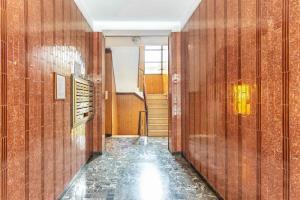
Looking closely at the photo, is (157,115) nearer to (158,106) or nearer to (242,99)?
(158,106)

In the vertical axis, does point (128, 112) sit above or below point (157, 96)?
below

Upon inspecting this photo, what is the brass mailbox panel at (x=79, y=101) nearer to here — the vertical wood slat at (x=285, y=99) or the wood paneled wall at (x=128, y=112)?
the vertical wood slat at (x=285, y=99)

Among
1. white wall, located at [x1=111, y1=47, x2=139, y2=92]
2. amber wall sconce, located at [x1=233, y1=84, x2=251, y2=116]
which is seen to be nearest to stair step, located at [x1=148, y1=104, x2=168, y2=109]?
white wall, located at [x1=111, y1=47, x2=139, y2=92]

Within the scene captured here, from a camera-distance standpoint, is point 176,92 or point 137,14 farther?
point 176,92

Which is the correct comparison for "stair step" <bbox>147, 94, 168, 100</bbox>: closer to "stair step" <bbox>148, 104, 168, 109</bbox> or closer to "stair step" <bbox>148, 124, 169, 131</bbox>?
"stair step" <bbox>148, 104, 168, 109</bbox>

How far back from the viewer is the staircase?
831 cm

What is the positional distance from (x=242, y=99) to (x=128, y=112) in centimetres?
781

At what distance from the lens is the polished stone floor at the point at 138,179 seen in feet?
10.5

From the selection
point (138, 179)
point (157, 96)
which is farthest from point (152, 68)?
point (138, 179)

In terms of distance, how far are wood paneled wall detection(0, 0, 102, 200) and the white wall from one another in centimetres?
543

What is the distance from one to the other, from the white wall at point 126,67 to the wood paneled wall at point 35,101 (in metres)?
5.43

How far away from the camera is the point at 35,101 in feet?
7.52

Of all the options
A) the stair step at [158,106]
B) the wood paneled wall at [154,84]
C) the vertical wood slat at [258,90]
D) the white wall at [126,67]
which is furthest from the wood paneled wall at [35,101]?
the wood paneled wall at [154,84]

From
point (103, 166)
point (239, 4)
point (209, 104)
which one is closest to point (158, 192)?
point (209, 104)
